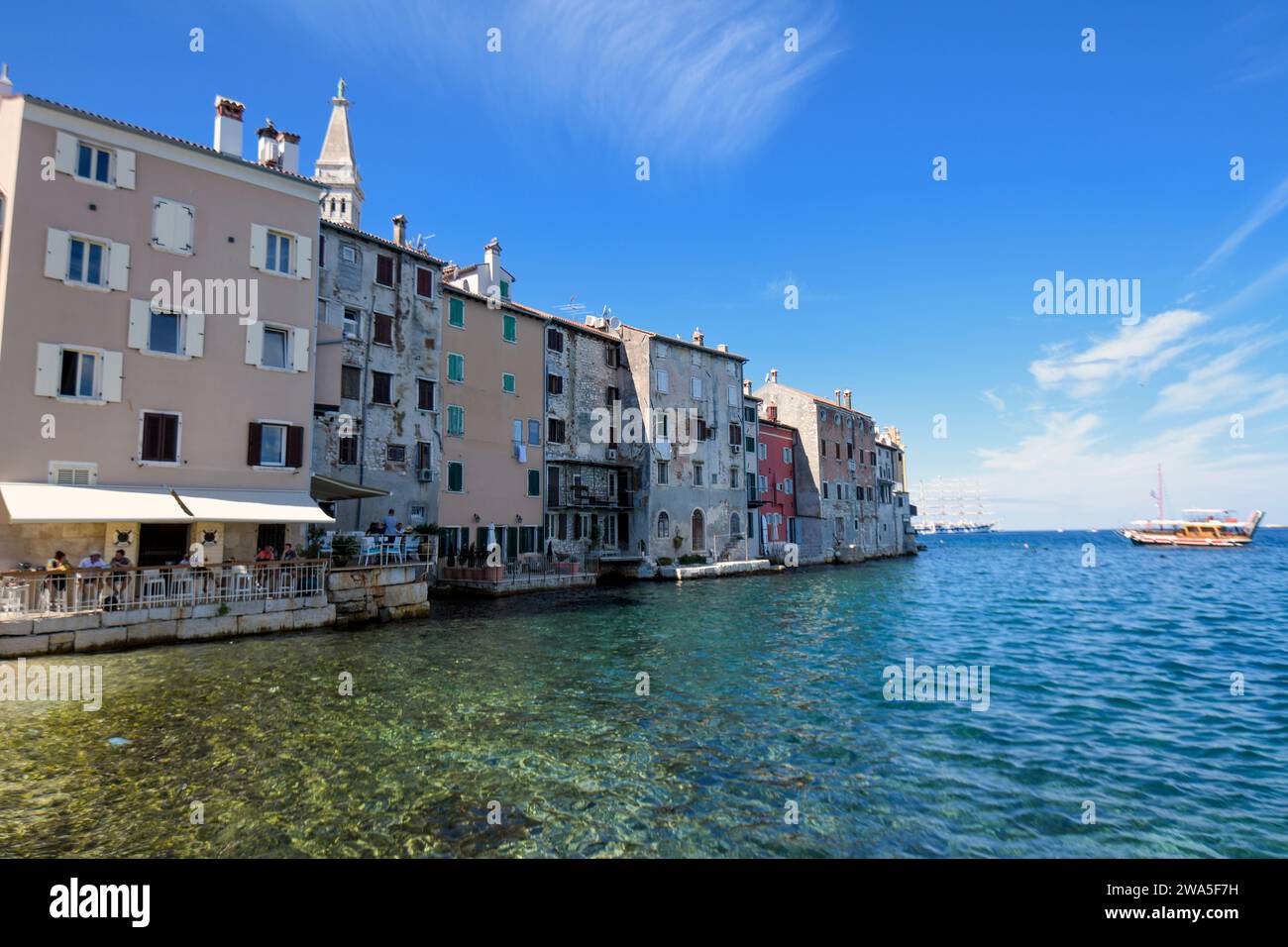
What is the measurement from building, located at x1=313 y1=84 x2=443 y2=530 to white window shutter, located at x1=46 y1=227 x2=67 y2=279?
726 cm

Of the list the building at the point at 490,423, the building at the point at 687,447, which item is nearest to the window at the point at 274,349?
the building at the point at 490,423

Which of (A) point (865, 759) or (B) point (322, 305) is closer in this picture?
(A) point (865, 759)

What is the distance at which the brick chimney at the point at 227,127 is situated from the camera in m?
21.3

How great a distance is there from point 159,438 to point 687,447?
30.2 m

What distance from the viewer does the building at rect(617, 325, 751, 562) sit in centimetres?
4062

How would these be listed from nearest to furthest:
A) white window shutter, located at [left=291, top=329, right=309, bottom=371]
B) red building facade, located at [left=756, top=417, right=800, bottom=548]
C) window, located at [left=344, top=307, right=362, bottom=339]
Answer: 1. white window shutter, located at [left=291, top=329, right=309, bottom=371]
2. window, located at [left=344, top=307, right=362, bottom=339]
3. red building facade, located at [left=756, top=417, right=800, bottom=548]

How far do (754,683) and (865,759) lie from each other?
4.49 meters

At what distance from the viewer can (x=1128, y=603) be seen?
99.9ft

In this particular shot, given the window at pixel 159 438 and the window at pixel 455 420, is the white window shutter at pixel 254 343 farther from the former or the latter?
the window at pixel 455 420

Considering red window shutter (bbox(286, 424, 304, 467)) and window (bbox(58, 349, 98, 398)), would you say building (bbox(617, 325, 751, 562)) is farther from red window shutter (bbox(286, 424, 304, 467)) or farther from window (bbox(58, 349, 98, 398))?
window (bbox(58, 349, 98, 398))

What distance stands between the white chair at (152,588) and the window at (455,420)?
1494 cm

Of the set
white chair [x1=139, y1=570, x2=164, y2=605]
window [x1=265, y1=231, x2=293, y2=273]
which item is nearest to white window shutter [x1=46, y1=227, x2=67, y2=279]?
window [x1=265, y1=231, x2=293, y2=273]
